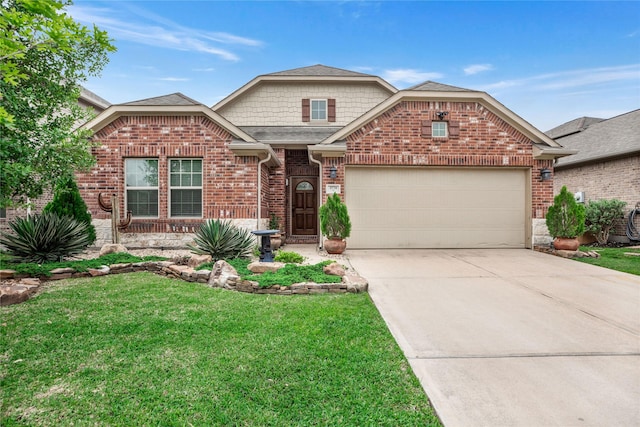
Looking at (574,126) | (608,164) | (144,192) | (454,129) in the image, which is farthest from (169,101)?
(574,126)

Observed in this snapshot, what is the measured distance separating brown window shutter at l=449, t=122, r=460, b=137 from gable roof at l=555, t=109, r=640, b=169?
A: 6.85 metres

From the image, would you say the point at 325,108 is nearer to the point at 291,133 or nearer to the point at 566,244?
the point at 291,133

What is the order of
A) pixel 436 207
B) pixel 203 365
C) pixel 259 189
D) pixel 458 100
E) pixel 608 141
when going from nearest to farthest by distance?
pixel 203 365, pixel 259 189, pixel 458 100, pixel 436 207, pixel 608 141

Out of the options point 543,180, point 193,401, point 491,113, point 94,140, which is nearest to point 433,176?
point 491,113

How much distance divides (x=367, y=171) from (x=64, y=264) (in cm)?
773

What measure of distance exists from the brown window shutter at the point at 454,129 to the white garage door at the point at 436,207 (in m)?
1.07

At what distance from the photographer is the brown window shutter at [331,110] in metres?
13.4

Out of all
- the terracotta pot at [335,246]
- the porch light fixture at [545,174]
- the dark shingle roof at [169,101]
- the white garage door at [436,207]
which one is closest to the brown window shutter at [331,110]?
the white garage door at [436,207]

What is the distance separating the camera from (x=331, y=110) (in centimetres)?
1341

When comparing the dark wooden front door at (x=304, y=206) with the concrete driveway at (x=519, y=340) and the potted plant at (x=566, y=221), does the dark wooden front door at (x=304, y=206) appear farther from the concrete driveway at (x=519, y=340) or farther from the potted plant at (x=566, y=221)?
the potted plant at (x=566, y=221)

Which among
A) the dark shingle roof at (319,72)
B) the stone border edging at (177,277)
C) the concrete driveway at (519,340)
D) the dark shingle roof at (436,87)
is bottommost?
the concrete driveway at (519,340)

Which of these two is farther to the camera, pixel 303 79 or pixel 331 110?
pixel 331 110

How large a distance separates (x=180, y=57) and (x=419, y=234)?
1142 centimetres

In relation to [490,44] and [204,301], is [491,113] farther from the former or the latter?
[204,301]
